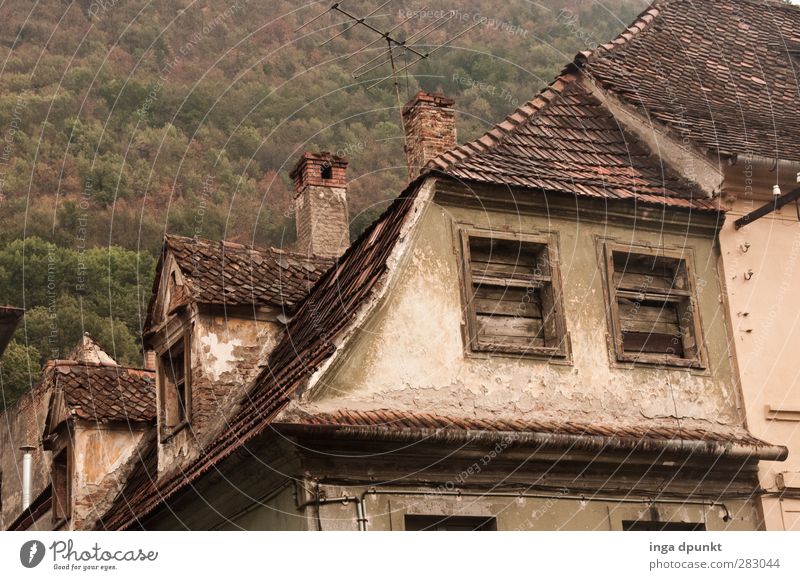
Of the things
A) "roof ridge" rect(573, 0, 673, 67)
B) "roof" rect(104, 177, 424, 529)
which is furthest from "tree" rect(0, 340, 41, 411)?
"roof ridge" rect(573, 0, 673, 67)

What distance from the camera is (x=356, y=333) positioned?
1474 cm

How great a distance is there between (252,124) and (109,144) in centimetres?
627

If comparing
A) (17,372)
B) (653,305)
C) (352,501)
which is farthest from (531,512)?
(17,372)

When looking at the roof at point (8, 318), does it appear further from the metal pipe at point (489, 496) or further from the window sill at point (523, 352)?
the window sill at point (523, 352)

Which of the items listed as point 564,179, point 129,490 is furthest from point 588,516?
point 129,490

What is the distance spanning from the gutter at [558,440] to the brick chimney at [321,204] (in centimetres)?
717

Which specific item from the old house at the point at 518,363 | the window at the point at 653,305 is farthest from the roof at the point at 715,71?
the window at the point at 653,305

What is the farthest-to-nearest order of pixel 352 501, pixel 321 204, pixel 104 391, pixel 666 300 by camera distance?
1. pixel 321 204
2. pixel 104 391
3. pixel 666 300
4. pixel 352 501

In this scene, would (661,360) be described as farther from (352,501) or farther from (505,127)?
(352,501)

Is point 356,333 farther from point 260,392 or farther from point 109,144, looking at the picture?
point 109,144

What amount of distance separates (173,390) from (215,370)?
109 cm

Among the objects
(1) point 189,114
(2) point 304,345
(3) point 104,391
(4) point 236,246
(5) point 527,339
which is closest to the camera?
(5) point 527,339

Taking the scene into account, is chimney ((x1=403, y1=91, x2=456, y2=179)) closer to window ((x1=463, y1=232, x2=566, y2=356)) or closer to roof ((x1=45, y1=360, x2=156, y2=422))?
window ((x1=463, y1=232, x2=566, y2=356))

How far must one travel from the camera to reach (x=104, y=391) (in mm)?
20297
